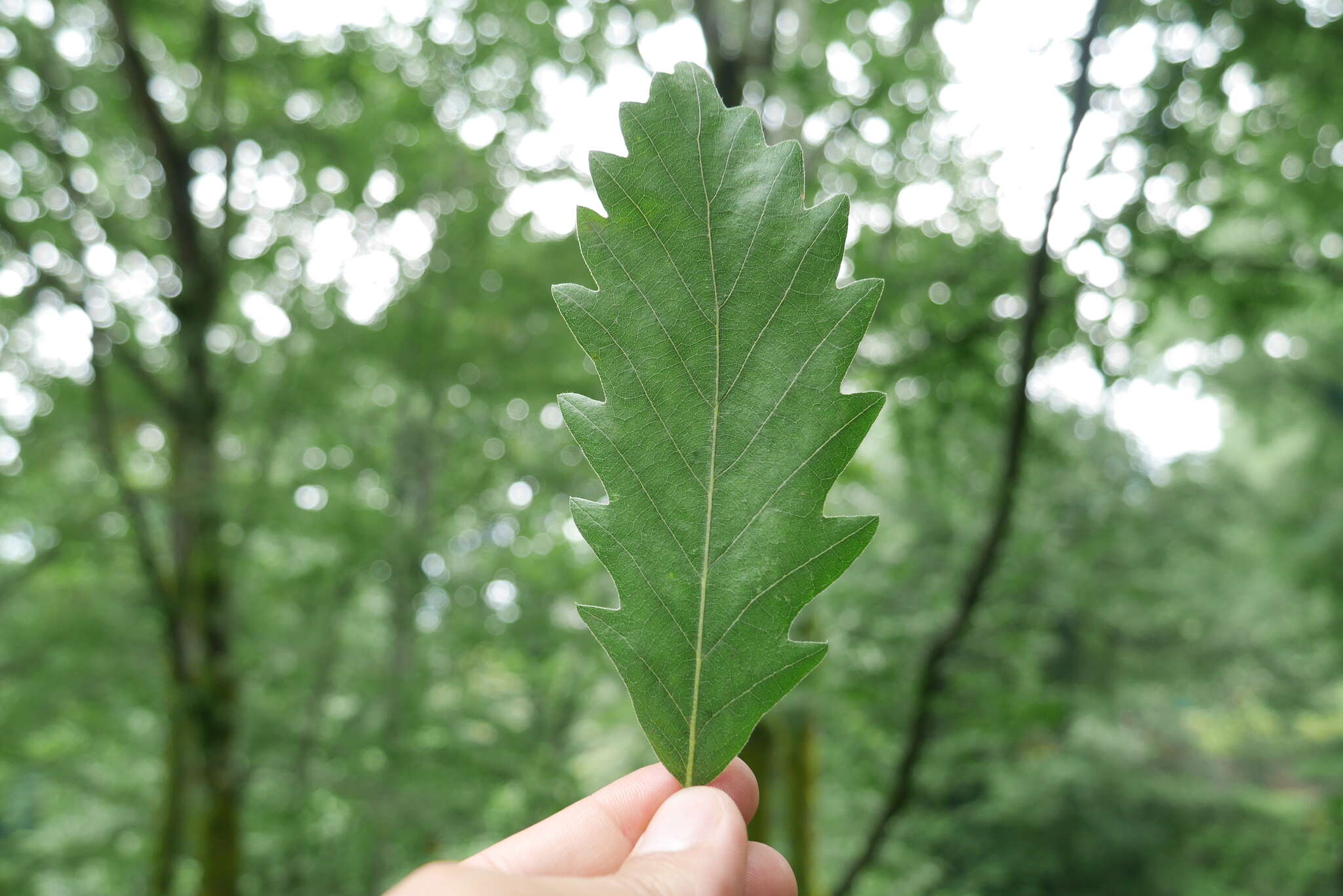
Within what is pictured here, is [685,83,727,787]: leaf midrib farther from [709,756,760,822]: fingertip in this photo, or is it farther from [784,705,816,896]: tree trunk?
[784,705,816,896]: tree trunk

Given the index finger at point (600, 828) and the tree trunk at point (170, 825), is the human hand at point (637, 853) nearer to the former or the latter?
the index finger at point (600, 828)

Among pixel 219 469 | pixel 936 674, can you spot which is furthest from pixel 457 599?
pixel 936 674

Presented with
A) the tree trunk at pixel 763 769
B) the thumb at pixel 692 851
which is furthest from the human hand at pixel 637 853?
the tree trunk at pixel 763 769

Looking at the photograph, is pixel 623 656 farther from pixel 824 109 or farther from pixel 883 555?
pixel 883 555

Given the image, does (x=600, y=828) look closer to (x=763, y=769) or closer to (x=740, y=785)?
(x=740, y=785)

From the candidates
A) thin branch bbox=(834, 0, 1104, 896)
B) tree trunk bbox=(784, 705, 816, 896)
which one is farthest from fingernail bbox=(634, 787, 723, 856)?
tree trunk bbox=(784, 705, 816, 896)

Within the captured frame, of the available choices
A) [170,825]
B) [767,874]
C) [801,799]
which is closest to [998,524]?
[767,874]

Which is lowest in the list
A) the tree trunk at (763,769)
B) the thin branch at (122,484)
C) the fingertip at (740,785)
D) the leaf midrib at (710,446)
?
the tree trunk at (763,769)

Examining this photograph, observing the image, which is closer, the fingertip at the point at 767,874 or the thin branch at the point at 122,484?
the fingertip at the point at 767,874
